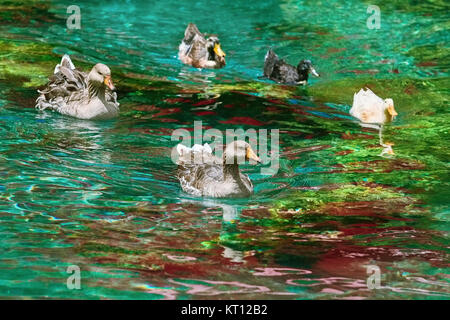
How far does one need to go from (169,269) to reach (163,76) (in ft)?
27.2

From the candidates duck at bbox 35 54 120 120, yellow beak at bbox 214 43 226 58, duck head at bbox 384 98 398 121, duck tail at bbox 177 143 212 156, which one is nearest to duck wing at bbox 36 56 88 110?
duck at bbox 35 54 120 120

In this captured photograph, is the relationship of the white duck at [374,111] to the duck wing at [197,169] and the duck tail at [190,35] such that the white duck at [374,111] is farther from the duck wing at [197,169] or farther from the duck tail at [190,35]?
the duck tail at [190,35]

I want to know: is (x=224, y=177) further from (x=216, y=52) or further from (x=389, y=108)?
(x=216, y=52)

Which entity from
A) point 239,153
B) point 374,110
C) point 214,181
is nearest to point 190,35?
point 374,110

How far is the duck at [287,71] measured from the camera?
15.7 meters

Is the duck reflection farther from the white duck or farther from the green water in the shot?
the white duck

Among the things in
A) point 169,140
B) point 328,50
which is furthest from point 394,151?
point 328,50

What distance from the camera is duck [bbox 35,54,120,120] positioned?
42.2 feet

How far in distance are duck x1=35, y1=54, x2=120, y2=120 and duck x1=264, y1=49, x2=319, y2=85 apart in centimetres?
363

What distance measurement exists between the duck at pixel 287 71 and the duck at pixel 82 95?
363 centimetres

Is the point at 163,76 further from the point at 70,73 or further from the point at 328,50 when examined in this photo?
the point at 328,50

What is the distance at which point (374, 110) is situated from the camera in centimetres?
1334

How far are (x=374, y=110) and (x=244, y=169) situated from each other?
3.29 meters

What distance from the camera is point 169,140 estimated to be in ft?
39.2
